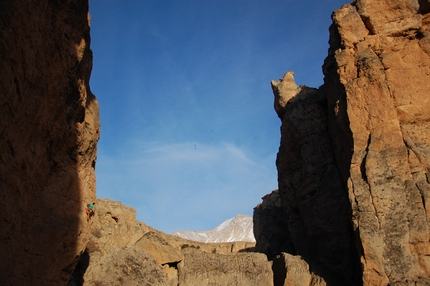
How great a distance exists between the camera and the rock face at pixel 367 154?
59.9 ft

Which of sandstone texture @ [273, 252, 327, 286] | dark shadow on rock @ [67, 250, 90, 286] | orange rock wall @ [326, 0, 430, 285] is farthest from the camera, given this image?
sandstone texture @ [273, 252, 327, 286]

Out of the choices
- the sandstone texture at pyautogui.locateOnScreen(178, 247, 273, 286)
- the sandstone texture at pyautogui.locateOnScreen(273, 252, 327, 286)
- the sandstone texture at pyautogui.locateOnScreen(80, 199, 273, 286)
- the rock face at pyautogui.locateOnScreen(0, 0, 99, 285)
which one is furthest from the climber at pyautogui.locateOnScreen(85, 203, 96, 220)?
the sandstone texture at pyautogui.locateOnScreen(273, 252, 327, 286)

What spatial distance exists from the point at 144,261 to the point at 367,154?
1218cm

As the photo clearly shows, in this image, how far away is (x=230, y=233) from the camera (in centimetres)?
9706

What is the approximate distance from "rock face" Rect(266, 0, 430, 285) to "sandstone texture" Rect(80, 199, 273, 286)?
4.32 meters

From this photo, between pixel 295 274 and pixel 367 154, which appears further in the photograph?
pixel 295 274

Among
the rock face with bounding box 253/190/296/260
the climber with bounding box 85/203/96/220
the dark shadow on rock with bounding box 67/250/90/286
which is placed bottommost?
the dark shadow on rock with bounding box 67/250/90/286

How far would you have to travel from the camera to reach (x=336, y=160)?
25984 millimetres

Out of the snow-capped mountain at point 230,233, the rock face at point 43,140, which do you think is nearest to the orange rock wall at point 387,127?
the rock face at point 43,140

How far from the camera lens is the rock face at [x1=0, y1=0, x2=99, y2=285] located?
7371 mm

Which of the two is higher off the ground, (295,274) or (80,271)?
(295,274)

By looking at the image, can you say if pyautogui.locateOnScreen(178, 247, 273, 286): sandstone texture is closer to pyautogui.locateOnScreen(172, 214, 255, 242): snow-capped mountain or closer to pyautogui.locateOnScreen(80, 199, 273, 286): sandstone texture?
pyautogui.locateOnScreen(80, 199, 273, 286): sandstone texture

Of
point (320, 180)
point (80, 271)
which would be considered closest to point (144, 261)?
point (80, 271)

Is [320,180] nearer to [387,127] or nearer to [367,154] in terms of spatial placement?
[367,154]
